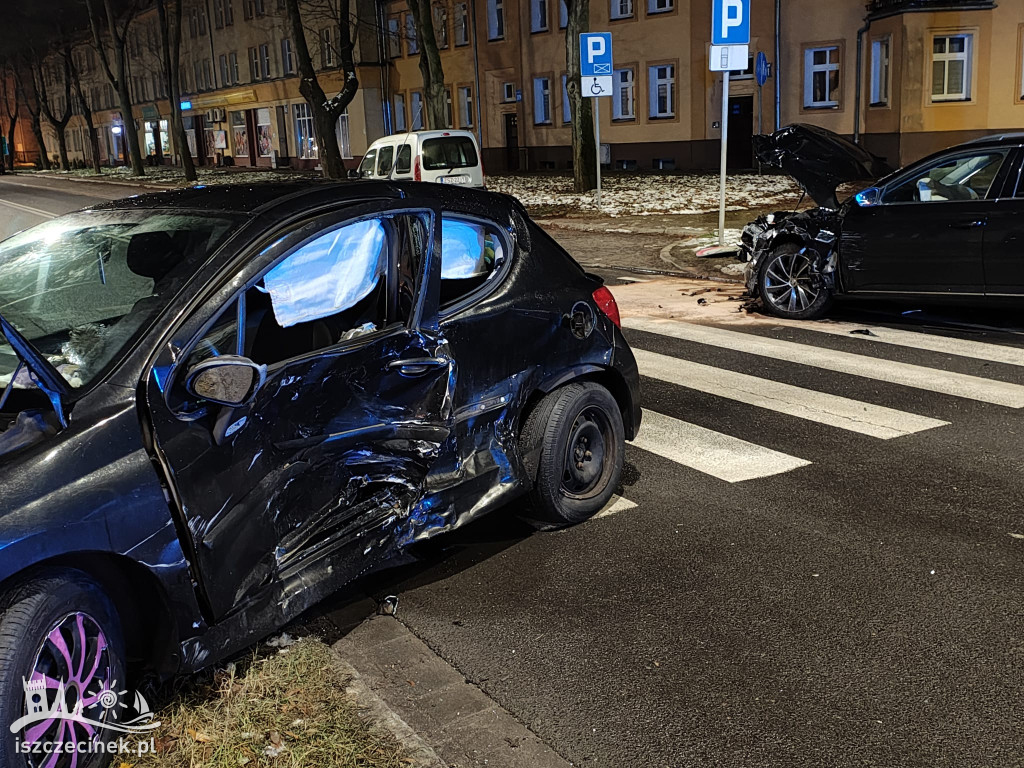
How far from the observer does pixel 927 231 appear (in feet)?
29.3

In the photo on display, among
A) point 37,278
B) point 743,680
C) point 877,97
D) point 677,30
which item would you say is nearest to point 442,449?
point 743,680

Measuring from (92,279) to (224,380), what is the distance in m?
1.13

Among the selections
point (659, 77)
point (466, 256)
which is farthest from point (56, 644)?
point (659, 77)

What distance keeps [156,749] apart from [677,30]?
1351 inches

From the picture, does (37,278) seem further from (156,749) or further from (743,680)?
(743,680)

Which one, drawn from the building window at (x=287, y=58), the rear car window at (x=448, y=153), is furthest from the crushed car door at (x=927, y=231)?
the building window at (x=287, y=58)

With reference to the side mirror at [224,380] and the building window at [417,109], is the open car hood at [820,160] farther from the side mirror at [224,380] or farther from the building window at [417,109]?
the building window at [417,109]

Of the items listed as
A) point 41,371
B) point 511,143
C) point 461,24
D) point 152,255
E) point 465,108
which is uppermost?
point 461,24

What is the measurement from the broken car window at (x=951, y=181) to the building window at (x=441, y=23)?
37.0 meters

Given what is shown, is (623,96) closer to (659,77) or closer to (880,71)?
(659,77)

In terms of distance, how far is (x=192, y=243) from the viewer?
12.0 ft

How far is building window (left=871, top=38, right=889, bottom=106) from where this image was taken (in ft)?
97.1

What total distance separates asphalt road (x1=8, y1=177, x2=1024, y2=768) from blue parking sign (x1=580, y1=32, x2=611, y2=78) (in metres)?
13.4

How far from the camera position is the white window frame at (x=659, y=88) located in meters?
34.8
